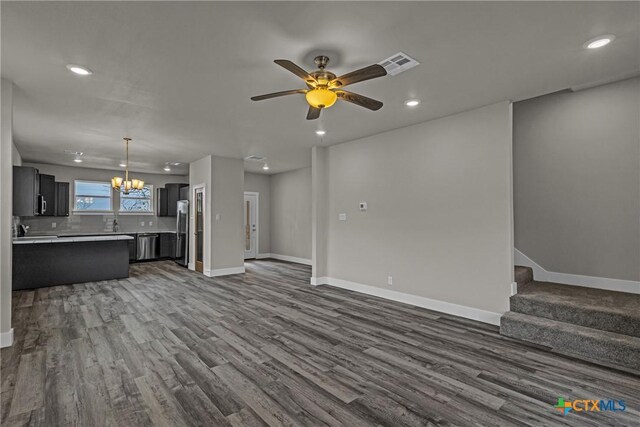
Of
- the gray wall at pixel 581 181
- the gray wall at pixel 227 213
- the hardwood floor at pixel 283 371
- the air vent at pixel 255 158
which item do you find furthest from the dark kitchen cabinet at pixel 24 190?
the gray wall at pixel 581 181

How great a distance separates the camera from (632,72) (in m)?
3.13

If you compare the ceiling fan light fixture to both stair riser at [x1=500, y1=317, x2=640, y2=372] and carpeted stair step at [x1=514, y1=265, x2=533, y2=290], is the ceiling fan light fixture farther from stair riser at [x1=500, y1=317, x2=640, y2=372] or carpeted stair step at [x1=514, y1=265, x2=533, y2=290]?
carpeted stair step at [x1=514, y1=265, x2=533, y2=290]

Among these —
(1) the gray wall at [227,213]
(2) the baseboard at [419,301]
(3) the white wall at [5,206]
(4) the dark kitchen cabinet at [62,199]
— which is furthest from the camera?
(4) the dark kitchen cabinet at [62,199]

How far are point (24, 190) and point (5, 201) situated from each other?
2.64m

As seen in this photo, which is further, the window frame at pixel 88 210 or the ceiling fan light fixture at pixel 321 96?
the window frame at pixel 88 210

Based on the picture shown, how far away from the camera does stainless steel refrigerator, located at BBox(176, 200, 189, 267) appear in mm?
8016

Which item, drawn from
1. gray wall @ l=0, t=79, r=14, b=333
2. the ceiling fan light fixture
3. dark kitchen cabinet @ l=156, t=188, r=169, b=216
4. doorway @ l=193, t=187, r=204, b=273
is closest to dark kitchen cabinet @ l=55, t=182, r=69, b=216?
dark kitchen cabinet @ l=156, t=188, r=169, b=216

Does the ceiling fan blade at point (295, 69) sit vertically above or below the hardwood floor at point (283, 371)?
above

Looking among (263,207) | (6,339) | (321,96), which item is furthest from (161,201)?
(321,96)

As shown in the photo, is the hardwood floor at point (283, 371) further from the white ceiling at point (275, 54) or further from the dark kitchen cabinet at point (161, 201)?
the dark kitchen cabinet at point (161, 201)

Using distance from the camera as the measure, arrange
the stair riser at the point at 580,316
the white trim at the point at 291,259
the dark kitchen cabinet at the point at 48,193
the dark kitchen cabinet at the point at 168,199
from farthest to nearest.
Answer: the dark kitchen cabinet at the point at 168,199 < the white trim at the point at 291,259 < the dark kitchen cabinet at the point at 48,193 < the stair riser at the point at 580,316

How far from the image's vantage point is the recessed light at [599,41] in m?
2.44

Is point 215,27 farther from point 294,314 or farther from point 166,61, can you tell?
point 294,314

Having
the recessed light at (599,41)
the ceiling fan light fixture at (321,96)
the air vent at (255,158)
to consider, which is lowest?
the ceiling fan light fixture at (321,96)
